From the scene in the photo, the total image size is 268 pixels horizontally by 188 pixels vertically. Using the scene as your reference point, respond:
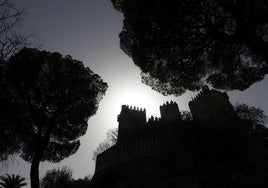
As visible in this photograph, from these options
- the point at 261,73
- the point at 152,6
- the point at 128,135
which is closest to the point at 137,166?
the point at 128,135

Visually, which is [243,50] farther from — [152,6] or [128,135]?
[128,135]

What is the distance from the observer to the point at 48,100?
15.6m

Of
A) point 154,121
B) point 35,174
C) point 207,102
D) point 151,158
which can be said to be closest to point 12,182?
point 35,174

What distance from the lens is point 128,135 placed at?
33.3 m

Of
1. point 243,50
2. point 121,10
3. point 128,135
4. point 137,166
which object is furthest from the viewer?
point 128,135

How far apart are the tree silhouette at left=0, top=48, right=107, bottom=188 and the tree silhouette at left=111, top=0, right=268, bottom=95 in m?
6.33

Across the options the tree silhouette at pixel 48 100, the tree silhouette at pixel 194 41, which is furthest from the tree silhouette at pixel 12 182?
the tree silhouette at pixel 194 41

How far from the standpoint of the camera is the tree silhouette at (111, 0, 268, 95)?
9930mm

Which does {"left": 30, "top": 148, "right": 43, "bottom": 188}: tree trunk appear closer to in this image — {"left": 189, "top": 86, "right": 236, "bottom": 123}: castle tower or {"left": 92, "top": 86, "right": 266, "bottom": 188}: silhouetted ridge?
{"left": 92, "top": 86, "right": 266, "bottom": 188}: silhouetted ridge

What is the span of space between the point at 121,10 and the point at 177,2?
11.2 ft

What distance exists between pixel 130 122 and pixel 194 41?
93.4 feet

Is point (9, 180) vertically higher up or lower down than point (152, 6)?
lower down

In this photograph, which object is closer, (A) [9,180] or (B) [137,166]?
(A) [9,180]

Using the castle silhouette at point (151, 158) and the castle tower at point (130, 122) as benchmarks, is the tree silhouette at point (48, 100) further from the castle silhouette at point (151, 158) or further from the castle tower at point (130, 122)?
the castle tower at point (130, 122)
